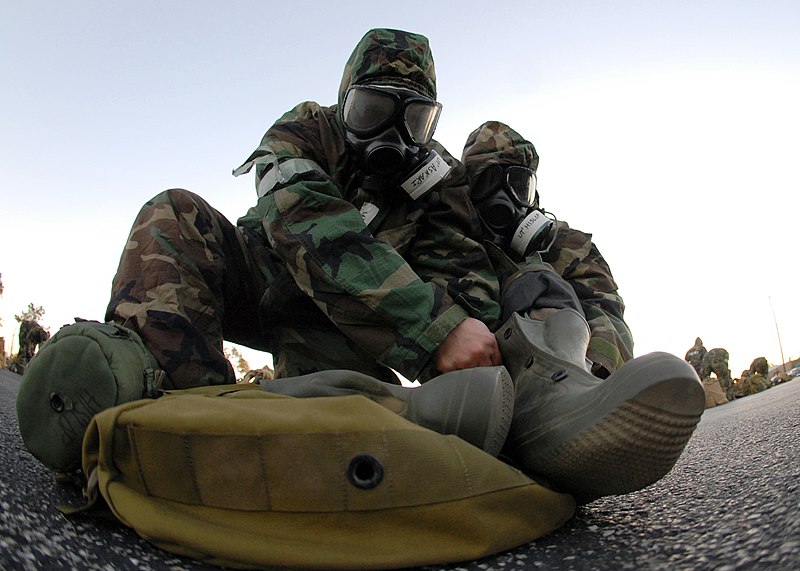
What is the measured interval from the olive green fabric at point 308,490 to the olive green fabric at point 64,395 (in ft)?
0.72

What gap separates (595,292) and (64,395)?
152 centimetres

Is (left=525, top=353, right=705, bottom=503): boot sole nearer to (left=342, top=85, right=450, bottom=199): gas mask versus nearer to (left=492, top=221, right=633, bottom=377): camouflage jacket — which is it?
(left=492, top=221, right=633, bottom=377): camouflage jacket

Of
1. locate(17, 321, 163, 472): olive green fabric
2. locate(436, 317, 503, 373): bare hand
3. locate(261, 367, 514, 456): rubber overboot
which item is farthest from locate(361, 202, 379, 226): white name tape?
locate(17, 321, 163, 472): olive green fabric

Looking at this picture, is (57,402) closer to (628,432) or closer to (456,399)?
(456,399)

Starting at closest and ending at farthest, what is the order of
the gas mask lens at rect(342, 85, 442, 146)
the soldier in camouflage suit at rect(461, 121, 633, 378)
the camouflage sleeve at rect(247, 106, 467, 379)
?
the camouflage sleeve at rect(247, 106, 467, 379), the soldier in camouflage suit at rect(461, 121, 633, 378), the gas mask lens at rect(342, 85, 442, 146)

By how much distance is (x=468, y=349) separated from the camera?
4.13 ft

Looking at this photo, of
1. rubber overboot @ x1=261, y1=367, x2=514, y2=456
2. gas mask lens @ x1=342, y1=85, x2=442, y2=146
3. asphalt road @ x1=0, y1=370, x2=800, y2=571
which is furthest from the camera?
gas mask lens @ x1=342, y1=85, x2=442, y2=146

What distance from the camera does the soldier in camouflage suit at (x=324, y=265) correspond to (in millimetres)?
1274

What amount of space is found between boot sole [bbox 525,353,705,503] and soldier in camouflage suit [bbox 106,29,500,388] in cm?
43

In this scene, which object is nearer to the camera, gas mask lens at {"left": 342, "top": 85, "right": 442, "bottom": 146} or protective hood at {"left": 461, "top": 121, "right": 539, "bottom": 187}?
gas mask lens at {"left": 342, "top": 85, "right": 442, "bottom": 146}

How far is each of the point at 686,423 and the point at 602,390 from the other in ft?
0.38

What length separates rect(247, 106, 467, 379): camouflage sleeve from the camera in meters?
1.30

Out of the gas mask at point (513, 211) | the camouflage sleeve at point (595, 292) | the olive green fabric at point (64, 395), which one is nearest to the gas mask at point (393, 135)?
the gas mask at point (513, 211)

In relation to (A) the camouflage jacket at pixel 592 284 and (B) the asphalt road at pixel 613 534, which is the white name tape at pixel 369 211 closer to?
(A) the camouflage jacket at pixel 592 284
